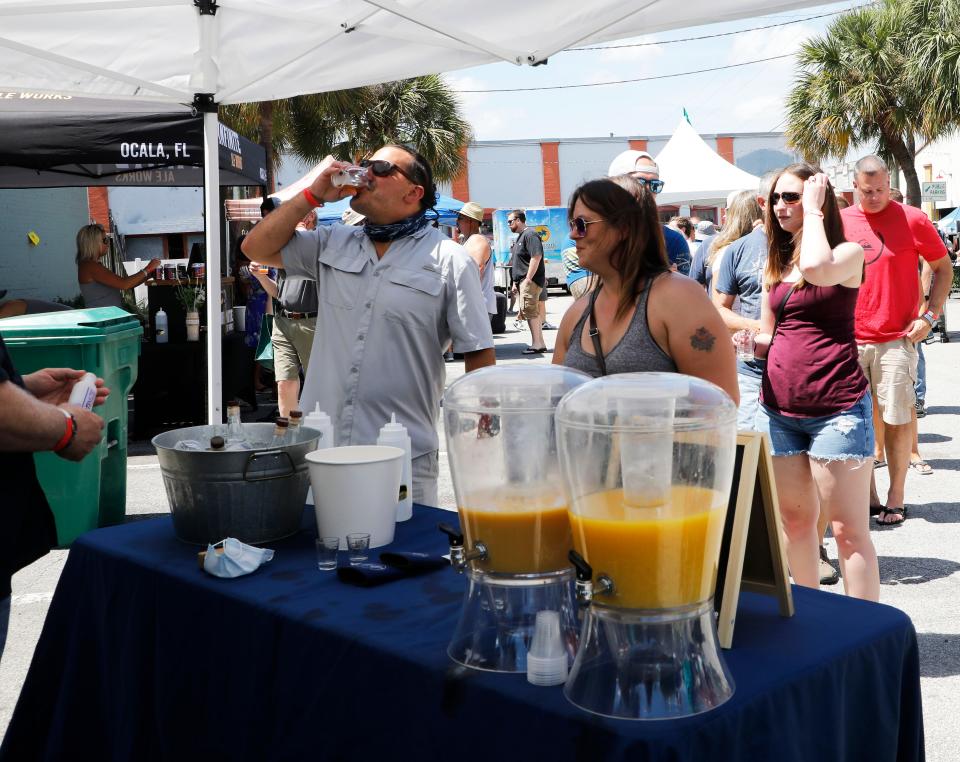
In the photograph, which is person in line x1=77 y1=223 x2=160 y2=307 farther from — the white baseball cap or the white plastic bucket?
the white plastic bucket

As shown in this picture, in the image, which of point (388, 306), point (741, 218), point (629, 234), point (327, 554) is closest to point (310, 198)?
point (388, 306)

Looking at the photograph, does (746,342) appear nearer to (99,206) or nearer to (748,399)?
(748,399)

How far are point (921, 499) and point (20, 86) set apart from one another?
589 centimetres

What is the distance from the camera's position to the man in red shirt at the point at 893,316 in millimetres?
5672

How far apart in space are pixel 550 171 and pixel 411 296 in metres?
41.9

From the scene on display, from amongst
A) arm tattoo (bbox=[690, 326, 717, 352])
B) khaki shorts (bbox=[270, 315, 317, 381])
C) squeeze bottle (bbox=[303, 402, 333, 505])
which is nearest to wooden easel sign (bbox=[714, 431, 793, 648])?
arm tattoo (bbox=[690, 326, 717, 352])

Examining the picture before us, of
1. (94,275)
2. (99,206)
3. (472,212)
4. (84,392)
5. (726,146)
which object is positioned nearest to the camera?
(84,392)

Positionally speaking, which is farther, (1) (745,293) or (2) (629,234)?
(1) (745,293)

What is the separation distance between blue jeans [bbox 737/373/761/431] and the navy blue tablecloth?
7.63ft

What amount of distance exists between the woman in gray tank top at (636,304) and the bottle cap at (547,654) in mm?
1146

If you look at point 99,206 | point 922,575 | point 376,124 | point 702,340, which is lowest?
point 922,575

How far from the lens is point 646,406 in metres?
1.50

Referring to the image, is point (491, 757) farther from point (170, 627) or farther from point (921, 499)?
point (921, 499)

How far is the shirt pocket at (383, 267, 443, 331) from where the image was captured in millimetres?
3379
